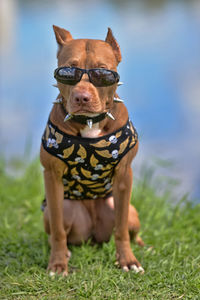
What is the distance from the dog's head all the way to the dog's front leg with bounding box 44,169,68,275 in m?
0.62

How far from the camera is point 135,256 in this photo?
3711 mm

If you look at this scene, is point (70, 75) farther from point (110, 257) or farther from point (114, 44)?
point (110, 257)

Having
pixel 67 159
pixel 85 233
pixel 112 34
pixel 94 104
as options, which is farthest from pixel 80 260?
pixel 112 34

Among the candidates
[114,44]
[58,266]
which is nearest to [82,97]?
[114,44]

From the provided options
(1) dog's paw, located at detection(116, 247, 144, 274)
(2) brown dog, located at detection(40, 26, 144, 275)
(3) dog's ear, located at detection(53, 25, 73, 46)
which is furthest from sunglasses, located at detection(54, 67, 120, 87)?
(1) dog's paw, located at detection(116, 247, 144, 274)

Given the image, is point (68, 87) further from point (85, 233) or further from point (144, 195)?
point (144, 195)

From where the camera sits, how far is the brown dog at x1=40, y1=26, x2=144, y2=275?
290 centimetres

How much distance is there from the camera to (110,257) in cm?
361

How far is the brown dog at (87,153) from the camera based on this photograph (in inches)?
114

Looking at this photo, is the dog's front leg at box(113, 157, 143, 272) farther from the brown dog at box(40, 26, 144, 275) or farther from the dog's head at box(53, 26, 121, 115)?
the dog's head at box(53, 26, 121, 115)

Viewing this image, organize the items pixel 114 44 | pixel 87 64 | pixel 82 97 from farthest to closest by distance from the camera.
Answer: pixel 114 44
pixel 87 64
pixel 82 97

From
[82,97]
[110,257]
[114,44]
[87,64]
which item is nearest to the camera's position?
[82,97]

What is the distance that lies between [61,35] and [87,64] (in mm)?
397

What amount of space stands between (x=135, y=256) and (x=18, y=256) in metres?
1.03
